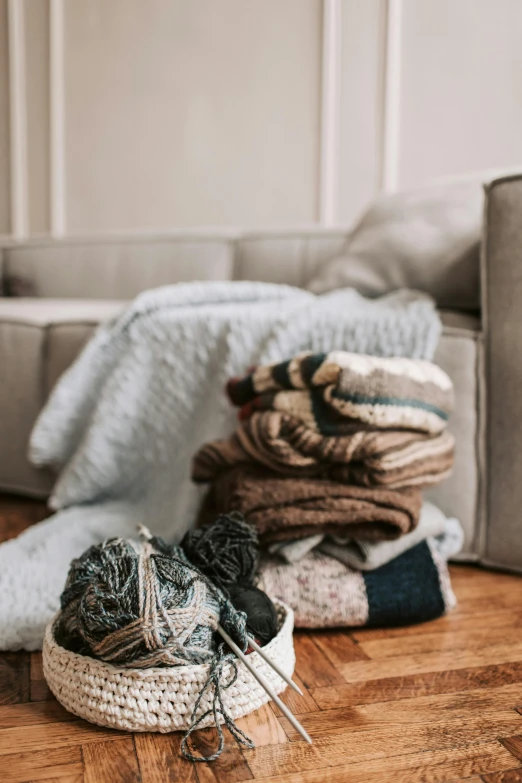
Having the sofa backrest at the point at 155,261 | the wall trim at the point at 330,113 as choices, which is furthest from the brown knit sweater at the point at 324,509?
the wall trim at the point at 330,113

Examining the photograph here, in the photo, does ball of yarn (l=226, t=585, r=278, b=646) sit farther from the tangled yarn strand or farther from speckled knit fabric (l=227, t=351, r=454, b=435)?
speckled knit fabric (l=227, t=351, r=454, b=435)

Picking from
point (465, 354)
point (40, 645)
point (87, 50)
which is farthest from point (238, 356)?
point (87, 50)

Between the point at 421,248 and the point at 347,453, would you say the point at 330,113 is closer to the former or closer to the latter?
the point at 421,248

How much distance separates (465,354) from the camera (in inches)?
43.4

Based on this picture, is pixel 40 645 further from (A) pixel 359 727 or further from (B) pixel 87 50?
(B) pixel 87 50

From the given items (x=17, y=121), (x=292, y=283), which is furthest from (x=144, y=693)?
(x=17, y=121)

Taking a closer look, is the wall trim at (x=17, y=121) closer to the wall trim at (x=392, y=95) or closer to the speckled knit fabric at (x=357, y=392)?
the wall trim at (x=392, y=95)

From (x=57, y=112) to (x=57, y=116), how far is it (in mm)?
18

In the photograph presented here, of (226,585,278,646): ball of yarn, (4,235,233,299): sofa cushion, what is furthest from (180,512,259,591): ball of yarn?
(4,235,233,299): sofa cushion

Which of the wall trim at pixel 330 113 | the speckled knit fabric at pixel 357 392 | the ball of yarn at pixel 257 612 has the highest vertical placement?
the wall trim at pixel 330 113

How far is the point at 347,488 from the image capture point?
0.91m

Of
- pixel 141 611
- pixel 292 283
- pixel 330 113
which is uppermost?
pixel 330 113

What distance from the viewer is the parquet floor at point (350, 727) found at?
623mm

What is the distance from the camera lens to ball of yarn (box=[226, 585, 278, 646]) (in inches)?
28.8
